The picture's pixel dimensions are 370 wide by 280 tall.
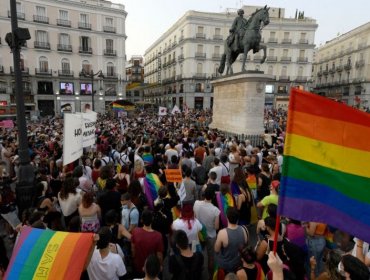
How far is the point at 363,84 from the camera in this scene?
4894cm

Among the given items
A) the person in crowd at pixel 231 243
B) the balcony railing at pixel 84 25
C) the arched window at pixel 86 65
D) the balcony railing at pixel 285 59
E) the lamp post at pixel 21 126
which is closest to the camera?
the person in crowd at pixel 231 243

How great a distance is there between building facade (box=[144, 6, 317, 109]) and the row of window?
480 inches

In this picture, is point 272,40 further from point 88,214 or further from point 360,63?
point 88,214

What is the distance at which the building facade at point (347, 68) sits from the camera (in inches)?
1925

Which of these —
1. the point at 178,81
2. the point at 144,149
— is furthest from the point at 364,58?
the point at 144,149

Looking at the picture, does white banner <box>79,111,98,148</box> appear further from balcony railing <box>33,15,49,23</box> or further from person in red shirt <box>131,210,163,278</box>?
balcony railing <box>33,15,49,23</box>

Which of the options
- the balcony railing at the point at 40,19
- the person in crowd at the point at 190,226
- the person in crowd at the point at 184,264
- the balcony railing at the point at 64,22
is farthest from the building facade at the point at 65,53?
the person in crowd at the point at 184,264

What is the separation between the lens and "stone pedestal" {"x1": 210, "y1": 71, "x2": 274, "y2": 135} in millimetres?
14109

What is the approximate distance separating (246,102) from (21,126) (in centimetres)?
1104

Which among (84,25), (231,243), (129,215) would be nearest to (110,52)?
(84,25)

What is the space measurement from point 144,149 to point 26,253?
531 centimetres

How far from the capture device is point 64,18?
3900 cm

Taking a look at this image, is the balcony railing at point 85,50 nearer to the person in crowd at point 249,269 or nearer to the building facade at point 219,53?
the building facade at point 219,53

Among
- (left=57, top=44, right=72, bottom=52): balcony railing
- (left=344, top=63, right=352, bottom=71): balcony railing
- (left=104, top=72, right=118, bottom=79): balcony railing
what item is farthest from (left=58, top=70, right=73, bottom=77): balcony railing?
(left=344, top=63, right=352, bottom=71): balcony railing
